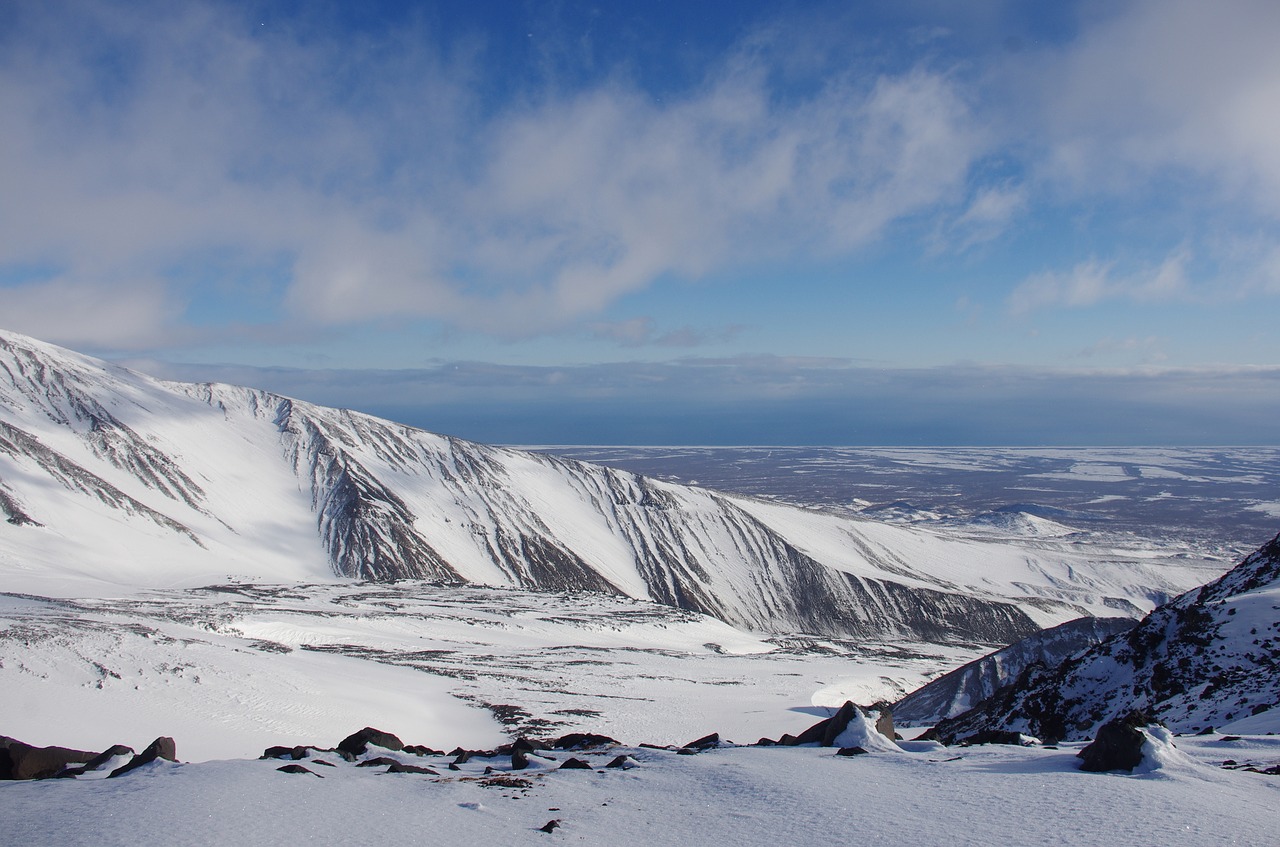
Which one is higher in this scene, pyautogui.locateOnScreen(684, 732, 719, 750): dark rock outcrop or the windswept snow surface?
pyautogui.locateOnScreen(684, 732, 719, 750): dark rock outcrop

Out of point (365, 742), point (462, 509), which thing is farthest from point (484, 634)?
point (462, 509)

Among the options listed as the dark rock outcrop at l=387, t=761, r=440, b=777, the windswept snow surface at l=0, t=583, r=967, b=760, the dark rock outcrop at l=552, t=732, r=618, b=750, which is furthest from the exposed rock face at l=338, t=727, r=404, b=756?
the windswept snow surface at l=0, t=583, r=967, b=760

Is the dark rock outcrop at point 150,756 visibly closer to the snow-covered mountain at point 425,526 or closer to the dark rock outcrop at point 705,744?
the dark rock outcrop at point 705,744

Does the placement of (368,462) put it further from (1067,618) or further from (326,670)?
(1067,618)

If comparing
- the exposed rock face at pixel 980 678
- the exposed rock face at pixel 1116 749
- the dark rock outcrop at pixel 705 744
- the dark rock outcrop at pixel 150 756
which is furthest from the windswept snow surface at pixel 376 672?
the exposed rock face at pixel 1116 749

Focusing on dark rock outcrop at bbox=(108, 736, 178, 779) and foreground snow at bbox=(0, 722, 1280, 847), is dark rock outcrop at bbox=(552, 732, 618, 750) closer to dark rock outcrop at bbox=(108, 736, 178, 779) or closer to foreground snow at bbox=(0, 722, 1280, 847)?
foreground snow at bbox=(0, 722, 1280, 847)

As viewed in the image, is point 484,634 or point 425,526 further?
point 425,526

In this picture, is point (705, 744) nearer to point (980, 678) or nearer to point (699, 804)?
point (699, 804)
